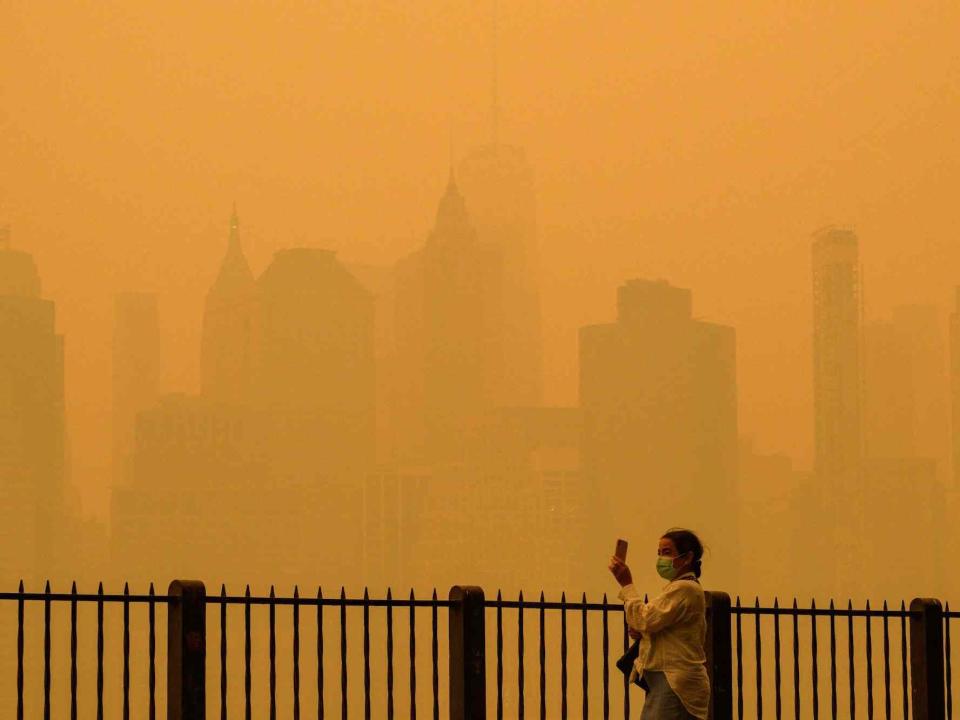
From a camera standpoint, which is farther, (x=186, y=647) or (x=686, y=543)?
(x=186, y=647)

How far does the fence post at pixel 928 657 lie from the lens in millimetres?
11344

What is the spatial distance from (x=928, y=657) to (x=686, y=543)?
169 inches

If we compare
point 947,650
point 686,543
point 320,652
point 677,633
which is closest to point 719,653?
point 947,650

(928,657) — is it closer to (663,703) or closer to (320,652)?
(663,703)

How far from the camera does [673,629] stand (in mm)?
8055

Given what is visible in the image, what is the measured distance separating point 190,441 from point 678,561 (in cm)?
13737

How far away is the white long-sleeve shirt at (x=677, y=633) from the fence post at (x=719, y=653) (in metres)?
2.50

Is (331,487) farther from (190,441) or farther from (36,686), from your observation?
(36,686)

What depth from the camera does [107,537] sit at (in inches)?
5782

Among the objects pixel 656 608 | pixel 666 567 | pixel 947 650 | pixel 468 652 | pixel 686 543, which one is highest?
pixel 686 543

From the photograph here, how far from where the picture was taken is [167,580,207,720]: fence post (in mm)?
10227

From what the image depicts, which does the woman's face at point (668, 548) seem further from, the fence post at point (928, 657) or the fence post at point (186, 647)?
the fence post at point (928, 657)

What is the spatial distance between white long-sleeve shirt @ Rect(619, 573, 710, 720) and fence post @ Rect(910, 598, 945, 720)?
3.73 metres

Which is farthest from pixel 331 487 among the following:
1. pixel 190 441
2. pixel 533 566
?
pixel 533 566
